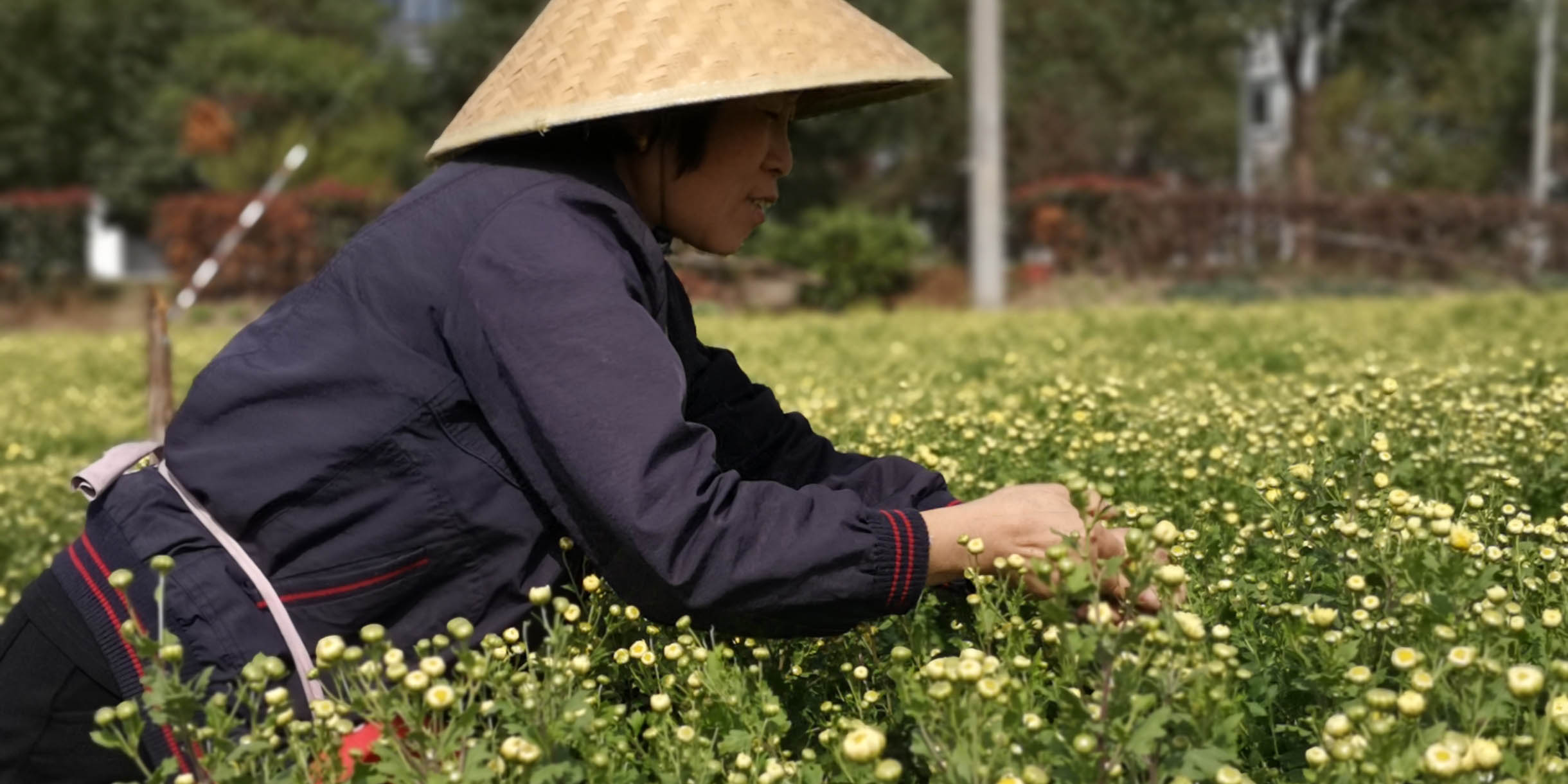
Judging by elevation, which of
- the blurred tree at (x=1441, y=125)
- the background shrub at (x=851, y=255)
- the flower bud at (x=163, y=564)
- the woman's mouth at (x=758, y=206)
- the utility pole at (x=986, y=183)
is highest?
the woman's mouth at (x=758, y=206)

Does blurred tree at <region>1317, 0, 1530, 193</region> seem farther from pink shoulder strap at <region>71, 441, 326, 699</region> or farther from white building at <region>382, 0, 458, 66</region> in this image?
pink shoulder strap at <region>71, 441, 326, 699</region>

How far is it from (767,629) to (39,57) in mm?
41180

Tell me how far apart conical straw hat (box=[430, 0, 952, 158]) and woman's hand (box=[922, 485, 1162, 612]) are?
64 cm

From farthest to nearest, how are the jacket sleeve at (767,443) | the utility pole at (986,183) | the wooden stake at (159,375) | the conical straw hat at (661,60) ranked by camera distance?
1. the utility pole at (986,183)
2. the wooden stake at (159,375)
3. the jacket sleeve at (767,443)
4. the conical straw hat at (661,60)

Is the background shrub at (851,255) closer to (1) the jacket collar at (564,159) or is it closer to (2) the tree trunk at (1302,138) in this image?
(2) the tree trunk at (1302,138)

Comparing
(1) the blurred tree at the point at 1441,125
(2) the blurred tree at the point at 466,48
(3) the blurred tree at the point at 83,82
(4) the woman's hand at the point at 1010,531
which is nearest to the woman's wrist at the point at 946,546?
(4) the woman's hand at the point at 1010,531

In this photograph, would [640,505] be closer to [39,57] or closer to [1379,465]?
[1379,465]

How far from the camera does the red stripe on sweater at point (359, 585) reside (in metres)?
2.13

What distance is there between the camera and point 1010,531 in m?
2.14

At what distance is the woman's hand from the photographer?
2139mm

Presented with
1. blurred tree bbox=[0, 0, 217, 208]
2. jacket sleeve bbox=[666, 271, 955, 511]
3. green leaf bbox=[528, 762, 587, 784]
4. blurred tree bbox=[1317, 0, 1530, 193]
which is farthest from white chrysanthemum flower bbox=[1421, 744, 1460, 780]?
blurred tree bbox=[0, 0, 217, 208]

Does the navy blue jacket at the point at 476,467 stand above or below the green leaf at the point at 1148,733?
above

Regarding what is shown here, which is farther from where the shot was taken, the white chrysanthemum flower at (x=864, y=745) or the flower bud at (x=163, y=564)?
the flower bud at (x=163, y=564)

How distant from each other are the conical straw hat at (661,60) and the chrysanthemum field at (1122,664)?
0.67m
